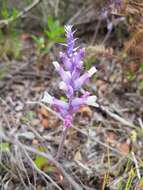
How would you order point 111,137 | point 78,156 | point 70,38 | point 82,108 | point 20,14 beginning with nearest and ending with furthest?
point 70,38, point 78,156, point 111,137, point 82,108, point 20,14

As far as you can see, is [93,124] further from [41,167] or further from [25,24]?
[25,24]

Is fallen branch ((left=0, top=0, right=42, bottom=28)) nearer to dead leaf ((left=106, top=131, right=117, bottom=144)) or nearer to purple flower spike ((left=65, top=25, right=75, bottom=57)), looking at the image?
dead leaf ((left=106, top=131, right=117, bottom=144))

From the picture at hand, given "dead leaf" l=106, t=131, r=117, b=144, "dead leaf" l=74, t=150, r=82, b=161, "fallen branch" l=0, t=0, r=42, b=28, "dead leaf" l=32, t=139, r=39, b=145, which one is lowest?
"dead leaf" l=74, t=150, r=82, b=161

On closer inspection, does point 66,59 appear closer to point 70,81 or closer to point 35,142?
point 70,81

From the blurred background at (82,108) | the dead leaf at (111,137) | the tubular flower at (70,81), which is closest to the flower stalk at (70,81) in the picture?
the tubular flower at (70,81)

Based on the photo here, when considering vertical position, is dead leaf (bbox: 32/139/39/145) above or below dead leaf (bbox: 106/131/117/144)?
above

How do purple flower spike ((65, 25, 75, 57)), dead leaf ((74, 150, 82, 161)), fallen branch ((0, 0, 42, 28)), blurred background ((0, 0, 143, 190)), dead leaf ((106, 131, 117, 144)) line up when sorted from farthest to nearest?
fallen branch ((0, 0, 42, 28))
dead leaf ((106, 131, 117, 144))
dead leaf ((74, 150, 82, 161))
blurred background ((0, 0, 143, 190))
purple flower spike ((65, 25, 75, 57))

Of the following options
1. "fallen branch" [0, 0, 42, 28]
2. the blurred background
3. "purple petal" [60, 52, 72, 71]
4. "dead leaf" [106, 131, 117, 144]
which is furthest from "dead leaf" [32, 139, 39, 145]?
"fallen branch" [0, 0, 42, 28]

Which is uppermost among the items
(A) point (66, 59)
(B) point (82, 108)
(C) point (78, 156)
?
(A) point (66, 59)

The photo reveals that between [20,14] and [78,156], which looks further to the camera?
[20,14]

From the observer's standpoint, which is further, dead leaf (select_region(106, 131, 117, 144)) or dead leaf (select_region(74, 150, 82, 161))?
dead leaf (select_region(106, 131, 117, 144))

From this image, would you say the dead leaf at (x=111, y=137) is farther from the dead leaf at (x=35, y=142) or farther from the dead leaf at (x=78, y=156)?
the dead leaf at (x=35, y=142)

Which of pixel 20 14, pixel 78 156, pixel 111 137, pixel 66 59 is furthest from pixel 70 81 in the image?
pixel 20 14
